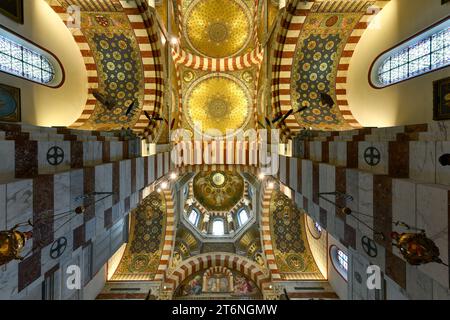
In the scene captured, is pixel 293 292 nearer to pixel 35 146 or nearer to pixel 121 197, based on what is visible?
pixel 121 197

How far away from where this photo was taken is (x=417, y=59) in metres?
6.49

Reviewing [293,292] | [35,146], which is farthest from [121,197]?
[293,292]

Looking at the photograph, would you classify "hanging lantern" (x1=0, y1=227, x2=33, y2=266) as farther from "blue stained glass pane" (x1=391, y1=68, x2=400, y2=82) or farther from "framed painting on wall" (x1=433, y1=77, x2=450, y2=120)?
"blue stained glass pane" (x1=391, y1=68, x2=400, y2=82)

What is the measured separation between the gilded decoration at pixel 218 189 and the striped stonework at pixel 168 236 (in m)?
3.78

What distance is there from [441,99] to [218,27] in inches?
381

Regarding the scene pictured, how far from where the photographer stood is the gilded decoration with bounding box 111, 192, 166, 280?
36.5 feet

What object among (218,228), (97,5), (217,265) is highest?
(97,5)

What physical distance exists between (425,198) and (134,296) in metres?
10.9

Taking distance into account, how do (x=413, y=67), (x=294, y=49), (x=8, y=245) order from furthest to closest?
(x=294, y=49) → (x=413, y=67) → (x=8, y=245)

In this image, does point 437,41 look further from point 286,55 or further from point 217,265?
point 217,265

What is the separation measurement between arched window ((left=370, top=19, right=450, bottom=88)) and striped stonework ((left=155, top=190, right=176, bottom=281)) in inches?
414

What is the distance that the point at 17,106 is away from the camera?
22.3ft

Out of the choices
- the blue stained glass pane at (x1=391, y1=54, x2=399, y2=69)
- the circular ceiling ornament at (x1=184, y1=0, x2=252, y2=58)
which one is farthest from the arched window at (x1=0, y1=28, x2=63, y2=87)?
the blue stained glass pane at (x1=391, y1=54, x2=399, y2=69)

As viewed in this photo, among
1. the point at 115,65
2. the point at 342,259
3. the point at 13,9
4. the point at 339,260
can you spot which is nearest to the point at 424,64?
the point at 342,259
